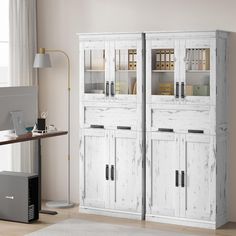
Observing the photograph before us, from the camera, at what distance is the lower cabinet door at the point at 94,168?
723 cm

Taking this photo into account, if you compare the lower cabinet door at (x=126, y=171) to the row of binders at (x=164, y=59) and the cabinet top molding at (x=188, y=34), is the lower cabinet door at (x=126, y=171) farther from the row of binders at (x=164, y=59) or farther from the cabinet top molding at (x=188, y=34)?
the cabinet top molding at (x=188, y=34)

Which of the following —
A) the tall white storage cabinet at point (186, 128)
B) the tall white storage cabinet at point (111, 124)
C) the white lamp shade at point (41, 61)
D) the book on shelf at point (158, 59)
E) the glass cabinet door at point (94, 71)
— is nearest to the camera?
the tall white storage cabinet at point (186, 128)

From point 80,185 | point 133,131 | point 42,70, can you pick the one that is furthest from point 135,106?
point 42,70

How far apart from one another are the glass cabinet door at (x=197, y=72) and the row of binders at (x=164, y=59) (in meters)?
0.18

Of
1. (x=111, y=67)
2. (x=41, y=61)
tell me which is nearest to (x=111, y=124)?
(x=111, y=67)

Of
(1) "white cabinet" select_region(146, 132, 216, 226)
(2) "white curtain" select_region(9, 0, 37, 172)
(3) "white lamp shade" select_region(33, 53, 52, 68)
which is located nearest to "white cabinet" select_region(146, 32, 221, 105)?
(1) "white cabinet" select_region(146, 132, 216, 226)

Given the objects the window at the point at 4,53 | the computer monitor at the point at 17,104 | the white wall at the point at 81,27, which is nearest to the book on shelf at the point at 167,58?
the white wall at the point at 81,27

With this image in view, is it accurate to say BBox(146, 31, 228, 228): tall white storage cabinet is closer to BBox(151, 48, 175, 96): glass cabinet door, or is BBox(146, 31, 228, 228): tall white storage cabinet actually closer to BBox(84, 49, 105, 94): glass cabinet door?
BBox(151, 48, 175, 96): glass cabinet door

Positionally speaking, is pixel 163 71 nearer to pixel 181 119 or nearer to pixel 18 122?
pixel 181 119

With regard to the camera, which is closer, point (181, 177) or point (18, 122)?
point (18, 122)

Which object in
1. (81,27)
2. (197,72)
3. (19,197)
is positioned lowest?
(19,197)

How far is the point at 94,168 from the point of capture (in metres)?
7.31

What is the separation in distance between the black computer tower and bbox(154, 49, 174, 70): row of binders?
1858 mm

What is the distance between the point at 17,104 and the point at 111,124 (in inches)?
44.7
